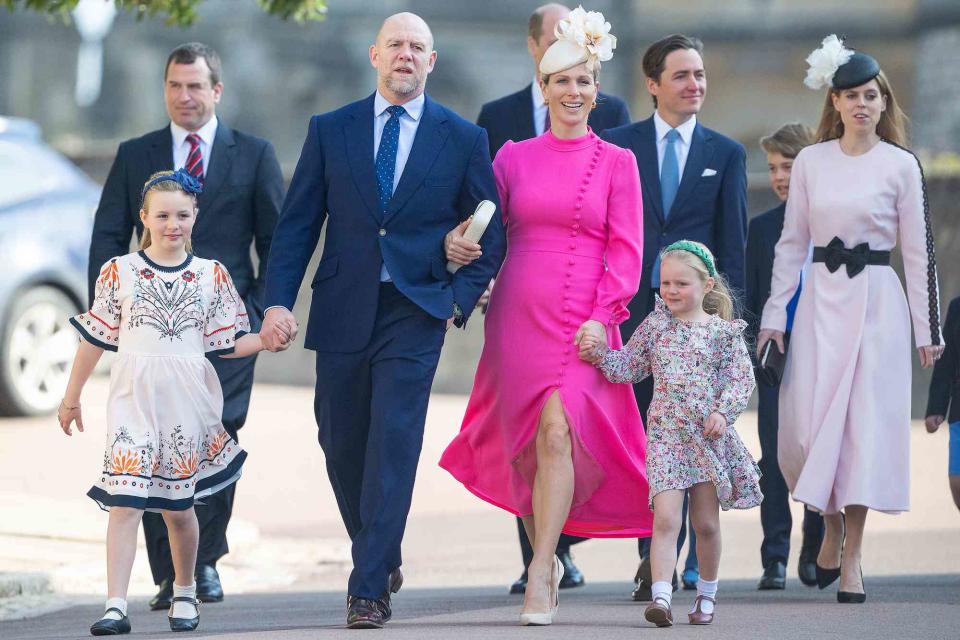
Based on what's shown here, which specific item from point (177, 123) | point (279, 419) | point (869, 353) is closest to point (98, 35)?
point (279, 419)

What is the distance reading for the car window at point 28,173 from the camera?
44.7ft

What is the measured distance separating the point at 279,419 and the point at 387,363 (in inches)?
341

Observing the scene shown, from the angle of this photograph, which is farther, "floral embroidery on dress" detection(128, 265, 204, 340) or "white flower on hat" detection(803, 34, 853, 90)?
"white flower on hat" detection(803, 34, 853, 90)

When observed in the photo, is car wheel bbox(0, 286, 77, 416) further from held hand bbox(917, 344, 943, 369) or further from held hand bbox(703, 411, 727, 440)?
held hand bbox(703, 411, 727, 440)

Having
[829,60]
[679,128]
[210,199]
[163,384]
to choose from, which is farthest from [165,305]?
[829,60]

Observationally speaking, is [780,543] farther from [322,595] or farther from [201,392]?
[201,392]

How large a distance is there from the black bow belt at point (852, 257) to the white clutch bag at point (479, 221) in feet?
5.93

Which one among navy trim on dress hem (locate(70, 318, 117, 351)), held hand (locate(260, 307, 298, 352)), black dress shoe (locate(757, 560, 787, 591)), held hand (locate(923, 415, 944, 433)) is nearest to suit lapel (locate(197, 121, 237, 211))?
navy trim on dress hem (locate(70, 318, 117, 351))

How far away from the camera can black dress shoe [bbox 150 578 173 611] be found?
793 cm

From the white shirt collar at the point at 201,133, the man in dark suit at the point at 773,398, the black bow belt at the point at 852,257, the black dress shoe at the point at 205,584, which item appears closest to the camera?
the black bow belt at the point at 852,257

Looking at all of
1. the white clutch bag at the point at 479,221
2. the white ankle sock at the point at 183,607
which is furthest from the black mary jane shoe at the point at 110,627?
the white clutch bag at the point at 479,221

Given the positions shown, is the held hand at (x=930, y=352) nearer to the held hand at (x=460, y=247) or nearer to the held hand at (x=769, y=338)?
the held hand at (x=769, y=338)

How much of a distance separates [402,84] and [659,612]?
2.15 meters

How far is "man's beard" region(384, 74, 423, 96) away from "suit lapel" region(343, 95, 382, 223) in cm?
Result: 13
